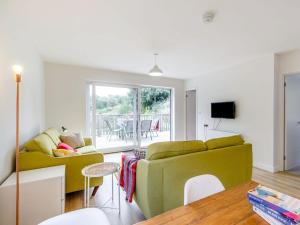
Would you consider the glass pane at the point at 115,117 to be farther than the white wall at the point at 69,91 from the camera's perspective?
Yes

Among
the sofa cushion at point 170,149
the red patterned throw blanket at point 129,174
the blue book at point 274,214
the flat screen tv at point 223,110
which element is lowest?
the red patterned throw blanket at point 129,174

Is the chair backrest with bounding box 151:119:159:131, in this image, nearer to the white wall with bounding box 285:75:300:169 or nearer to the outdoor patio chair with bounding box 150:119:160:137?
the outdoor patio chair with bounding box 150:119:160:137

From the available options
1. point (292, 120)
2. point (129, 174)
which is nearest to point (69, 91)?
point (129, 174)

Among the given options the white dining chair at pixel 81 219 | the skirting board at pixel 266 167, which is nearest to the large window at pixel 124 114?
the skirting board at pixel 266 167

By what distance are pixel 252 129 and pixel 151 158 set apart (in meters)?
2.98

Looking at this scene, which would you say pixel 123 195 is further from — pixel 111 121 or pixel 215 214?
pixel 111 121

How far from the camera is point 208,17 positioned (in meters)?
2.00

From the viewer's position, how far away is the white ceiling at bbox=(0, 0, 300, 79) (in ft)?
6.03

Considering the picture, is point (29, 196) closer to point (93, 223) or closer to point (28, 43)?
point (93, 223)

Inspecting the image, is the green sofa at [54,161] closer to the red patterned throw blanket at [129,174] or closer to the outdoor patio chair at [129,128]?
the red patterned throw blanket at [129,174]

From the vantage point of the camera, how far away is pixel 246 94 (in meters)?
3.81

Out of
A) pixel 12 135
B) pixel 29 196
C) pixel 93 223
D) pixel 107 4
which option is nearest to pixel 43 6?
pixel 107 4

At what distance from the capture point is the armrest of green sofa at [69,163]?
2025mm

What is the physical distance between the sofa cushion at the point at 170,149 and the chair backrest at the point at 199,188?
2.12 feet
